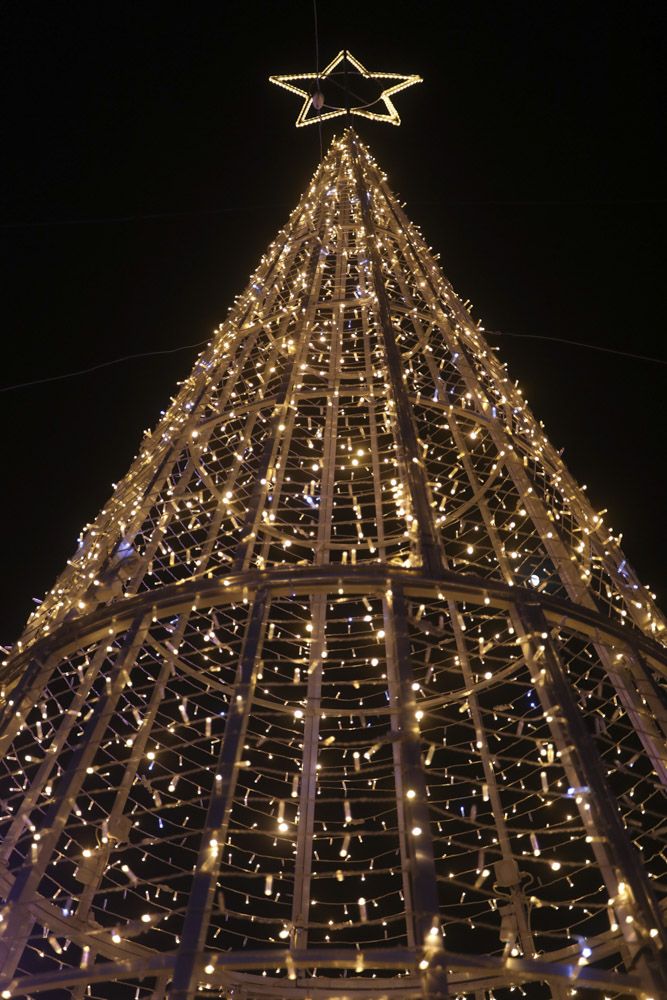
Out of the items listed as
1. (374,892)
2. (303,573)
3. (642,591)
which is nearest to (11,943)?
(303,573)

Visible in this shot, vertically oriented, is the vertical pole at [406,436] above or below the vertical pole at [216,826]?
above

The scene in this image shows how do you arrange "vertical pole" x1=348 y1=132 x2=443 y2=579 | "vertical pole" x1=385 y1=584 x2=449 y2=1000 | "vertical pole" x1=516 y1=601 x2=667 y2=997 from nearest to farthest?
"vertical pole" x1=385 y1=584 x2=449 y2=1000 < "vertical pole" x1=516 y1=601 x2=667 y2=997 < "vertical pole" x1=348 y1=132 x2=443 y2=579

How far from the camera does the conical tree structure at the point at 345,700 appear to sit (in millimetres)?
2262

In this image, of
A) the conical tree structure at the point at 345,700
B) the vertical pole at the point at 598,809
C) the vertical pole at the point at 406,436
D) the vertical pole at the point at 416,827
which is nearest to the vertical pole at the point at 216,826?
the conical tree structure at the point at 345,700

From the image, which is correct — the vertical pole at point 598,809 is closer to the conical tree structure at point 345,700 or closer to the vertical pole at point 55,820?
the conical tree structure at point 345,700

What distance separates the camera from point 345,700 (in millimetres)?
4441

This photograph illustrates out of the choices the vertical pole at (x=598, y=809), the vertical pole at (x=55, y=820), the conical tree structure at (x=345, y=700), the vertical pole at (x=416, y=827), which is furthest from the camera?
the vertical pole at (x=55, y=820)

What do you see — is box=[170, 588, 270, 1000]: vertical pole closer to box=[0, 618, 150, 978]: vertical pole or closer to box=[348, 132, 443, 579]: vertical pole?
box=[0, 618, 150, 978]: vertical pole

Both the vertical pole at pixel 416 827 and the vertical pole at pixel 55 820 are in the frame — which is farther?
the vertical pole at pixel 55 820

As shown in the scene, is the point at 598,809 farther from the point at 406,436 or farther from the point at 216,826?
the point at 406,436

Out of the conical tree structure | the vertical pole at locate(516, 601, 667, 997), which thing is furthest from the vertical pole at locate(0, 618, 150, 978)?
the vertical pole at locate(516, 601, 667, 997)

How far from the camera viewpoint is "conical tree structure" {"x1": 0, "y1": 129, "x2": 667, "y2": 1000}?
2.26 m

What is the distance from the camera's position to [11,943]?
2.34 m

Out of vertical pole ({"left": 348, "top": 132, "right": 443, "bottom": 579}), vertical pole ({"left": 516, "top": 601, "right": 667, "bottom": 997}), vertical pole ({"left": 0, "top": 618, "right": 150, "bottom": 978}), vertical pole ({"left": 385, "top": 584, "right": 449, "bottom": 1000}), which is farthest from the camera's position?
vertical pole ({"left": 348, "top": 132, "right": 443, "bottom": 579})
